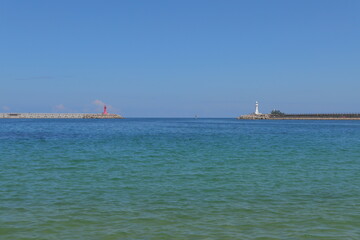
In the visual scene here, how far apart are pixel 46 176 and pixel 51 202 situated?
18.0 ft

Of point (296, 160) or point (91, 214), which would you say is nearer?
point (91, 214)

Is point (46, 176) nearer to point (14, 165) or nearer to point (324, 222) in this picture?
point (14, 165)

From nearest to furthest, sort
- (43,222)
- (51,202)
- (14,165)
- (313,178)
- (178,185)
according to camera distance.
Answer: (43,222)
(51,202)
(178,185)
(313,178)
(14,165)

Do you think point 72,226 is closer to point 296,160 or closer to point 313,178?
point 313,178

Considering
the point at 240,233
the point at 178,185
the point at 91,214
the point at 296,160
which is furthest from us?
the point at 296,160

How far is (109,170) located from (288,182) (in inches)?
376

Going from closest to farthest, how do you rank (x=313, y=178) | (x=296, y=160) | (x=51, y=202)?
(x=51, y=202)
(x=313, y=178)
(x=296, y=160)

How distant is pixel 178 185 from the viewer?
1500 cm

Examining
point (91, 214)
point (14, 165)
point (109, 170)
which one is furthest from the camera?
point (14, 165)

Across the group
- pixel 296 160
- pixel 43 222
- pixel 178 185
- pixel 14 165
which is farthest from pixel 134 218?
pixel 296 160

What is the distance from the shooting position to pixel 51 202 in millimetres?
11883


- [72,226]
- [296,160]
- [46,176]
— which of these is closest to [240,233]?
[72,226]

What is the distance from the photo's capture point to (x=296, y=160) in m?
24.0

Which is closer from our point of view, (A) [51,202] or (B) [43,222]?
(B) [43,222]
